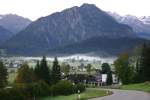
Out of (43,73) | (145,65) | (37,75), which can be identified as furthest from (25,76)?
(145,65)

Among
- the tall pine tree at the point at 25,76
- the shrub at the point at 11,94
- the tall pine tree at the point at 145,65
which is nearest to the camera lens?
the shrub at the point at 11,94

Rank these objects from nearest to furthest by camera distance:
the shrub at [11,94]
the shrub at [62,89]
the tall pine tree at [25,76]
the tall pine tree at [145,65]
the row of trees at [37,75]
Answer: the shrub at [11,94] → the shrub at [62,89] → the tall pine tree at [25,76] → the row of trees at [37,75] → the tall pine tree at [145,65]

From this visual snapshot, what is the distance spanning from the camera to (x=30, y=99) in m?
71.4

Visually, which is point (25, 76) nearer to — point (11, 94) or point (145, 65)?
point (145, 65)

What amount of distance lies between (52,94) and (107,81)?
245 feet

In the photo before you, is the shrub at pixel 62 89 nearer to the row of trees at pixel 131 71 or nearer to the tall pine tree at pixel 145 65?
the tall pine tree at pixel 145 65

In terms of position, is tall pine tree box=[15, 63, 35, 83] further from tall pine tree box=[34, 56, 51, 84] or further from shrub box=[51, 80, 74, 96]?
shrub box=[51, 80, 74, 96]

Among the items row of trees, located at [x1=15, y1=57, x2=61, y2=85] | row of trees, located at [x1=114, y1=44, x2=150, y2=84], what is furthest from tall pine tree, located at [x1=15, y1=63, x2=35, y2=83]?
row of trees, located at [x1=114, y1=44, x2=150, y2=84]

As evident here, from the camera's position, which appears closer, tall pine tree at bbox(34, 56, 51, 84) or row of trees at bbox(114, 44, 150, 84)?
tall pine tree at bbox(34, 56, 51, 84)

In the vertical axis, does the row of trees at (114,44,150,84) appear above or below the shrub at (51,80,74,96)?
above

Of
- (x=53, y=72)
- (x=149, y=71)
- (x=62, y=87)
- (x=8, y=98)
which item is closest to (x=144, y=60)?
(x=149, y=71)

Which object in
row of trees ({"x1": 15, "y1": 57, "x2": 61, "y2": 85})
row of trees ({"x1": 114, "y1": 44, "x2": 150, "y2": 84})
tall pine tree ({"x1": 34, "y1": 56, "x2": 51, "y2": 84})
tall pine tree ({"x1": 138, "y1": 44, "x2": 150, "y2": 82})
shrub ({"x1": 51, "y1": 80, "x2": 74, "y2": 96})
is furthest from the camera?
row of trees ({"x1": 114, "y1": 44, "x2": 150, "y2": 84})

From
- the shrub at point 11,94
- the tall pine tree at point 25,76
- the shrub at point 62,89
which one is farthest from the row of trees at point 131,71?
the shrub at point 11,94

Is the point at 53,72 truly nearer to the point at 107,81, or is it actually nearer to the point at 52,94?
the point at 52,94
